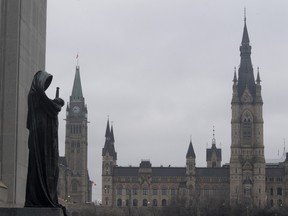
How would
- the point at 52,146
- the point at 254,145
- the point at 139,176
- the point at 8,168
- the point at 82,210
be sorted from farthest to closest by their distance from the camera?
the point at 139,176, the point at 254,145, the point at 82,210, the point at 8,168, the point at 52,146

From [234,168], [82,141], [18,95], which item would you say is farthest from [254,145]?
[18,95]

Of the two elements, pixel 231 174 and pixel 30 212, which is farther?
pixel 231 174

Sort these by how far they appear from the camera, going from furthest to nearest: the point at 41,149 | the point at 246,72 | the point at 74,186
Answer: the point at 74,186 < the point at 246,72 < the point at 41,149

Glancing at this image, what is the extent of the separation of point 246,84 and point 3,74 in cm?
15919

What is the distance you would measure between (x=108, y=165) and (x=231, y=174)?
3170cm

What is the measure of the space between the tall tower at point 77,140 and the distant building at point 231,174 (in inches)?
242

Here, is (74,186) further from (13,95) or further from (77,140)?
(13,95)

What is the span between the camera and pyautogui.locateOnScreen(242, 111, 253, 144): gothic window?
175 meters

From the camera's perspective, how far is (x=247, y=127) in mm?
175000

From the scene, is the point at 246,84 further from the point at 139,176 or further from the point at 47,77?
the point at 47,77

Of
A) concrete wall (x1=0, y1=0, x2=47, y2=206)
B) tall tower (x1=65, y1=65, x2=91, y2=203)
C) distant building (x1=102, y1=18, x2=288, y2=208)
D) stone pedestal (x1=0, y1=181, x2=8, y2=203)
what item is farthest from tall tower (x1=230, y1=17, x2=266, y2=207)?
stone pedestal (x1=0, y1=181, x2=8, y2=203)

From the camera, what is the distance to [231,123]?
176 metres

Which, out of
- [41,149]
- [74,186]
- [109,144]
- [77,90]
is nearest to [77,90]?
[77,90]

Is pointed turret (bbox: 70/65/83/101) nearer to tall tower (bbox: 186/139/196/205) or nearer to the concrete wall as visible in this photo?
tall tower (bbox: 186/139/196/205)
